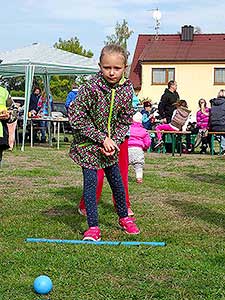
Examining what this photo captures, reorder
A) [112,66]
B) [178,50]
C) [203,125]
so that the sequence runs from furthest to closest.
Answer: [178,50]
[203,125]
[112,66]

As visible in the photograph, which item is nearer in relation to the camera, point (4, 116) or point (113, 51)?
point (113, 51)

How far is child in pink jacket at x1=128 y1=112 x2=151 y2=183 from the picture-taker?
32.6 ft

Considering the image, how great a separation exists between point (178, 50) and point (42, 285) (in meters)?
41.1

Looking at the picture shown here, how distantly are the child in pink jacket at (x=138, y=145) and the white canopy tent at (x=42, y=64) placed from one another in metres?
7.70

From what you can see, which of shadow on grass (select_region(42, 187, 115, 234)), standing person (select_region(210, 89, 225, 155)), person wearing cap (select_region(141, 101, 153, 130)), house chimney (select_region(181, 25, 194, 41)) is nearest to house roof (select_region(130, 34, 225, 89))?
house chimney (select_region(181, 25, 194, 41))

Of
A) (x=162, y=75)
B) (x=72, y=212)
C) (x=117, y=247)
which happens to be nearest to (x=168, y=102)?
(x=72, y=212)

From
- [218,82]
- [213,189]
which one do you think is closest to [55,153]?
[213,189]

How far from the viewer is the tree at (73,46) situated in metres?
53.3

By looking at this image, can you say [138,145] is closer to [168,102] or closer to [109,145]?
[109,145]

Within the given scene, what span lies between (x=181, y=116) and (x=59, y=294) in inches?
515

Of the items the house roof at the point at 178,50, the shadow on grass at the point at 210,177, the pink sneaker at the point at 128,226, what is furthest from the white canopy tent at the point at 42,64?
the house roof at the point at 178,50

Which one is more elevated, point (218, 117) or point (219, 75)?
point (219, 75)

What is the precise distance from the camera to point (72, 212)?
698 centimetres

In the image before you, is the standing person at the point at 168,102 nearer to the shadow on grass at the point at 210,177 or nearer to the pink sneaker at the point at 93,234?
the shadow on grass at the point at 210,177
